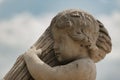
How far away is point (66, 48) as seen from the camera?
610 centimetres

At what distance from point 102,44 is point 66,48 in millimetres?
649

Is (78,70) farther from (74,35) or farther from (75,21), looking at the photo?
(75,21)

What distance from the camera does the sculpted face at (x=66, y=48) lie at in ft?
20.0

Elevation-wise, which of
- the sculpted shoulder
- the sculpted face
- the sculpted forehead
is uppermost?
the sculpted forehead

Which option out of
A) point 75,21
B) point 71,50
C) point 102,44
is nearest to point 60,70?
point 71,50

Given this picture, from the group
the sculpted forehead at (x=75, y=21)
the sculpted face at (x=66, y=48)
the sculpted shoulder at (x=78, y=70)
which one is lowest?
the sculpted shoulder at (x=78, y=70)

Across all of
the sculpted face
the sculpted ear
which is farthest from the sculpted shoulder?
the sculpted ear

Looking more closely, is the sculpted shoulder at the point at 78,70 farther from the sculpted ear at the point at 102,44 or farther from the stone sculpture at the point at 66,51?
the sculpted ear at the point at 102,44

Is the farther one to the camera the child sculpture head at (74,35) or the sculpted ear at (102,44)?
the sculpted ear at (102,44)

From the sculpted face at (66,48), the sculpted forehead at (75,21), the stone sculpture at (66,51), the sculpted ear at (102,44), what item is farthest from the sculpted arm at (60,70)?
the sculpted forehead at (75,21)

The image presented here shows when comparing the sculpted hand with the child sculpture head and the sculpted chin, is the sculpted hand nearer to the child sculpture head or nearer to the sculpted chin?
the sculpted chin

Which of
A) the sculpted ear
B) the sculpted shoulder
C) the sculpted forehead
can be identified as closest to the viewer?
the sculpted shoulder

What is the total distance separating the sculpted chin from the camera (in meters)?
5.89

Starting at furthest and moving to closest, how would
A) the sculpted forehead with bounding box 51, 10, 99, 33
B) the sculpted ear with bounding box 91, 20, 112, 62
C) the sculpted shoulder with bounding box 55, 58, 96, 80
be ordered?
the sculpted ear with bounding box 91, 20, 112, 62, the sculpted forehead with bounding box 51, 10, 99, 33, the sculpted shoulder with bounding box 55, 58, 96, 80
